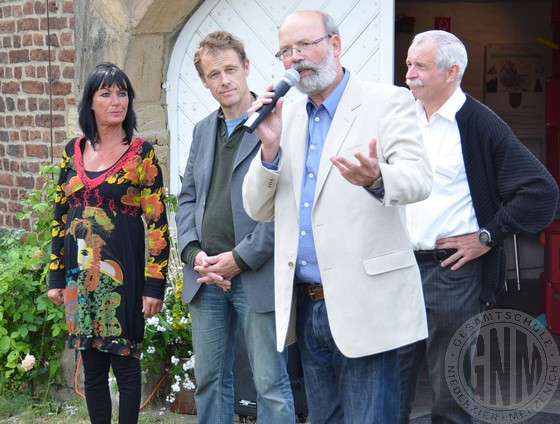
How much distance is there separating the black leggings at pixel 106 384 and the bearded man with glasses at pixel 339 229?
131cm

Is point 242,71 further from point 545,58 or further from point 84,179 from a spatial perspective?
point 545,58

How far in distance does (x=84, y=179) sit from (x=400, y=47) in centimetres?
661

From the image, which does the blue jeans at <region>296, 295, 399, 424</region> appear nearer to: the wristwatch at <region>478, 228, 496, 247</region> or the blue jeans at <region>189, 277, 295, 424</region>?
the blue jeans at <region>189, 277, 295, 424</region>

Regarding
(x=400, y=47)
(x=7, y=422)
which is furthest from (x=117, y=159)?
(x=400, y=47)

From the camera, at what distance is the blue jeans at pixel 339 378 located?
11.5 ft

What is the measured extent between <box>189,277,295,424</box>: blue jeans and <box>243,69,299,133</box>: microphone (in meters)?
1.25

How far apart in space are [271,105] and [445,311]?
1395 millimetres

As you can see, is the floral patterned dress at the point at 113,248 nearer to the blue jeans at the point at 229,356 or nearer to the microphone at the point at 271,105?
the blue jeans at the point at 229,356

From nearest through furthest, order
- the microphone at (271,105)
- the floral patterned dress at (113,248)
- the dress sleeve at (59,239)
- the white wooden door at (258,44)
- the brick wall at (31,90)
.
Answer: the microphone at (271,105), the floral patterned dress at (113,248), the dress sleeve at (59,239), the white wooden door at (258,44), the brick wall at (31,90)

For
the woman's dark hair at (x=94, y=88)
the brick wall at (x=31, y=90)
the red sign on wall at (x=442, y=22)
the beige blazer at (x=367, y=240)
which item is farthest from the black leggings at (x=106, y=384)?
the red sign on wall at (x=442, y=22)

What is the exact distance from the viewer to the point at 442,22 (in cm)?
1055

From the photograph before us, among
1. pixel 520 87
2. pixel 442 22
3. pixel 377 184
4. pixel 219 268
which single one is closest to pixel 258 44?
pixel 219 268

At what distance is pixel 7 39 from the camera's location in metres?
7.06

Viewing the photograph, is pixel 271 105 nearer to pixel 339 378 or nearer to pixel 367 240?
pixel 367 240
